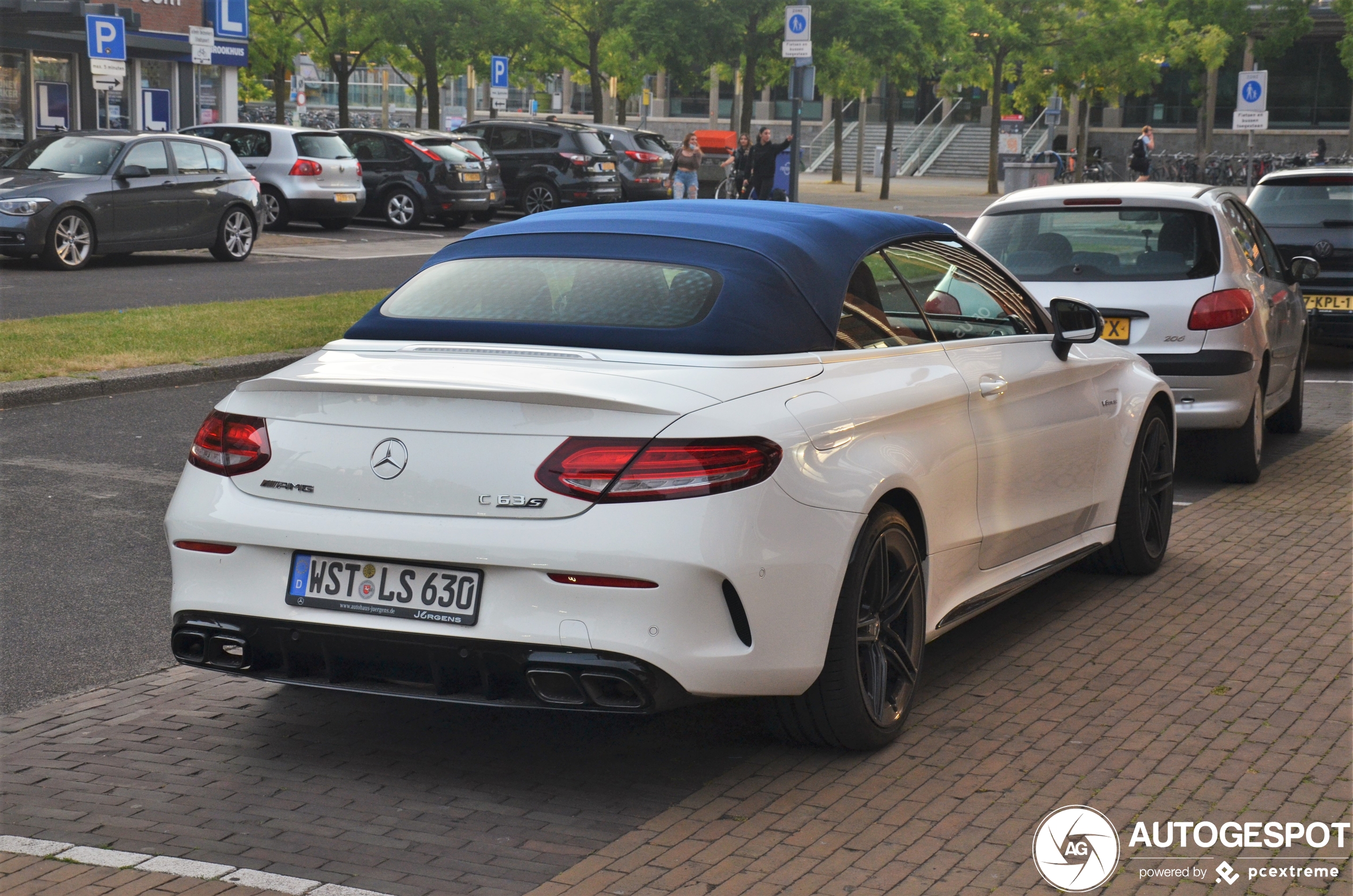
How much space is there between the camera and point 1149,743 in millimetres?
4750

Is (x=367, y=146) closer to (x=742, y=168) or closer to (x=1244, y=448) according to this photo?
(x=742, y=168)

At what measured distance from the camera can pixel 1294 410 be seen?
11.0 m

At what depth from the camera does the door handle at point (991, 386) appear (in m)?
5.32

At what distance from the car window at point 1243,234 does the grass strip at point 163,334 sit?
6.99 meters

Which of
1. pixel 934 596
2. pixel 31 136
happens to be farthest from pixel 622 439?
pixel 31 136

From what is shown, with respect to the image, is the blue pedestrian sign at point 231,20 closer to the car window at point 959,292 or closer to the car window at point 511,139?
the car window at point 511,139

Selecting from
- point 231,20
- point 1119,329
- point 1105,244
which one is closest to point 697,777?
point 1119,329

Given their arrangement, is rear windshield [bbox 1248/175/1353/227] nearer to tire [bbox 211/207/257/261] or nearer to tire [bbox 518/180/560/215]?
tire [bbox 211/207/257/261]

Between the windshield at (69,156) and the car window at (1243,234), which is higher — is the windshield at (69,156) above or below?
above

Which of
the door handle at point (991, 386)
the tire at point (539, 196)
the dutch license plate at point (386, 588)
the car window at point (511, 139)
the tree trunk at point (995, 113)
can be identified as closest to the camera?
the dutch license plate at point (386, 588)

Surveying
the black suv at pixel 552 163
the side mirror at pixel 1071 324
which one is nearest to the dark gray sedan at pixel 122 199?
the black suv at pixel 552 163

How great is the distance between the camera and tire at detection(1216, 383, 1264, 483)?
8977 millimetres

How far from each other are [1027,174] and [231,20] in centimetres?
2210

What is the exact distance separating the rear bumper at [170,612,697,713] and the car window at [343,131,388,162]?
25.2m
